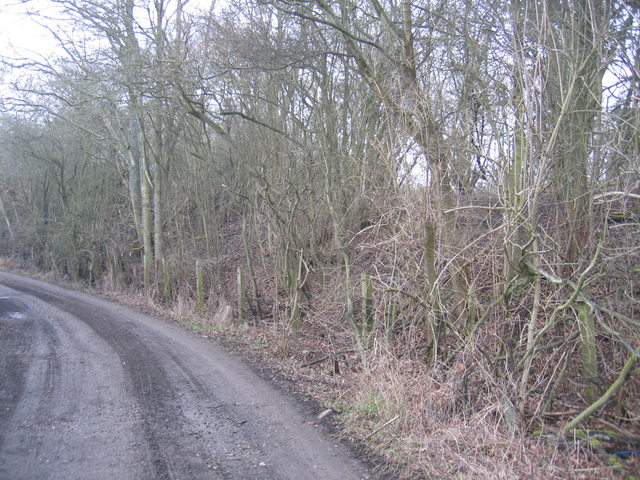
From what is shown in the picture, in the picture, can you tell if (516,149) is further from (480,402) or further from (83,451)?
(83,451)

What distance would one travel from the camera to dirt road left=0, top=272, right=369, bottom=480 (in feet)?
15.7

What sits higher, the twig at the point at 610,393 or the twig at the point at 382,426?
the twig at the point at 610,393

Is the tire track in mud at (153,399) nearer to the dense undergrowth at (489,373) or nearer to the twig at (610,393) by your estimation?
the dense undergrowth at (489,373)

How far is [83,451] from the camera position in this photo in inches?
198

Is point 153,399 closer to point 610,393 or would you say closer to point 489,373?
point 489,373

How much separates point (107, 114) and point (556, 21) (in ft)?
51.7

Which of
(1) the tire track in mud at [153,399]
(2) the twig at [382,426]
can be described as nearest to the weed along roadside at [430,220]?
(2) the twig at [382,426]

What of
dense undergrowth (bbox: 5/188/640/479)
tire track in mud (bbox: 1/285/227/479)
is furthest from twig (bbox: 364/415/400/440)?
tire track in mud (bbox: 1/285/227/479)

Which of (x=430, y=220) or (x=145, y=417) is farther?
(x=430, y=220)

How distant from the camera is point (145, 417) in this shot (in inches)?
235

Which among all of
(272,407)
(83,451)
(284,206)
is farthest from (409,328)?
(284,206)

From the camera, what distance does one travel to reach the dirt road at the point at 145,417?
189 inches

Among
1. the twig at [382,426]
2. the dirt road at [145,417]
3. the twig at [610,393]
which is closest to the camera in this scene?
the dirt road at [145,417]

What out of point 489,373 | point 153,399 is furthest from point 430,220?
point 153,399
